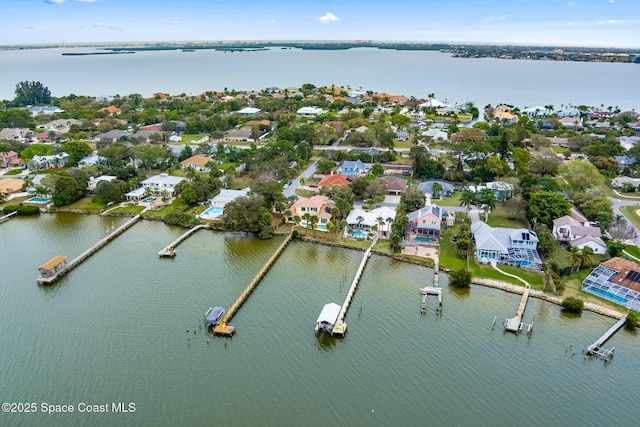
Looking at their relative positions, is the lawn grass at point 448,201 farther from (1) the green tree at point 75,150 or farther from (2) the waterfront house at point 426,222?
(1) the green tree at point 75,150

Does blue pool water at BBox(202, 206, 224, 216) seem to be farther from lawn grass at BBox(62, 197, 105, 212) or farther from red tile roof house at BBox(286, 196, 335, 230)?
lawn grass at BBox(62, 197, 105, 212)

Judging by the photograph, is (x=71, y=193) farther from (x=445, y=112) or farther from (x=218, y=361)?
(x=445, y=112)

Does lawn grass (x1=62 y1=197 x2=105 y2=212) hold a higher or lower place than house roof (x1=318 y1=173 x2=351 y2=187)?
lower

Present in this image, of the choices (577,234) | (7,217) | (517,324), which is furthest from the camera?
(7,217)

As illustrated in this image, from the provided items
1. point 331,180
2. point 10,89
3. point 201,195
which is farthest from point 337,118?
point 10,89

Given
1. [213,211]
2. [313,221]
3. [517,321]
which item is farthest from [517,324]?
[213,211]

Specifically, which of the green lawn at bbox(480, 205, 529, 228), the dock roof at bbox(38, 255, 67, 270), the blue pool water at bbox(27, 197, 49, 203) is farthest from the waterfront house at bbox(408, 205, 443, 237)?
the blue pool water at bbox(27, 197, 49, 203)

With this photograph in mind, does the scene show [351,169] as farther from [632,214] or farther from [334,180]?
[632,214]
